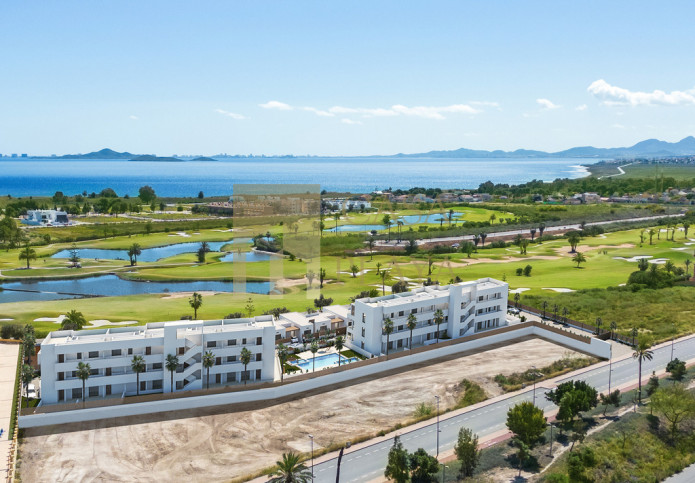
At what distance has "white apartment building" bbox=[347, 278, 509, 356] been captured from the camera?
5234 centimetres

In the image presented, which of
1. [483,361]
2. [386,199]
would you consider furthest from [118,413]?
[386,199]

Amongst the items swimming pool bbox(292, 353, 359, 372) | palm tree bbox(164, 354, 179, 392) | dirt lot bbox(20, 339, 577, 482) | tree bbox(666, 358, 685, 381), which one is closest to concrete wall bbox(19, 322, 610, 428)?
dirt lot bbox(20, 339, 577, 482)

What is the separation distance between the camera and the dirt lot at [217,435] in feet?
112

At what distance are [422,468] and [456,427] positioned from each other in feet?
26.6

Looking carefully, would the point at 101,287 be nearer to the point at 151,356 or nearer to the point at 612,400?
the point at 151,356

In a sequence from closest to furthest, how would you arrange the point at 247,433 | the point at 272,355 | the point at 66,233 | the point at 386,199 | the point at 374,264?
the point at 247,433, the point at 272,355, the point at 374,264, the point at 66,233, the point at 386,199

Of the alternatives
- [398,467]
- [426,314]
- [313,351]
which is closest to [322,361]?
[313,351]

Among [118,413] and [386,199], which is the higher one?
[386,199]

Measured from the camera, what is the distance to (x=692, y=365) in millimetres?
49938

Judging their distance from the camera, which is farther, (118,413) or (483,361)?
(483,361)

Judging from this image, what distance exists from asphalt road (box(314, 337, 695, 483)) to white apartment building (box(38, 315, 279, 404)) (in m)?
13.2

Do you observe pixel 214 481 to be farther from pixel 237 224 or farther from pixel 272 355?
pixel 237 224

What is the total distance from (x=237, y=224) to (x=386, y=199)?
6398 cm

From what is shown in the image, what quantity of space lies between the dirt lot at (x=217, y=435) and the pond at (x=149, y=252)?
7260 cm
